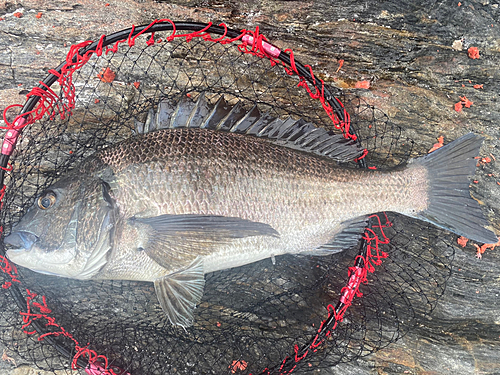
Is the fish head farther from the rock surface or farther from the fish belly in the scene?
the rock surface

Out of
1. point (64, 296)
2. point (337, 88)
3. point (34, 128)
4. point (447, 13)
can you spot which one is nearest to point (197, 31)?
point (337, 88)

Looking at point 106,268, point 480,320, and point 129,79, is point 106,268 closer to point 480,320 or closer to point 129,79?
point 129,79

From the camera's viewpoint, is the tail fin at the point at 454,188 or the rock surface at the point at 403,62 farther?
the rock surface at the point at 403,62

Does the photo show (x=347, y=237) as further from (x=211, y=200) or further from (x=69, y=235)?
(x=69, y=235)

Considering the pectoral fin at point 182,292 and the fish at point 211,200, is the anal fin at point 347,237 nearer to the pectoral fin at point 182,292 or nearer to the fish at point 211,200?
the fish at point 211,200

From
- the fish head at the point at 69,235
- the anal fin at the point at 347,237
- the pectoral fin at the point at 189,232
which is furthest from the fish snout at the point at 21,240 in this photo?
the anal fin at the point at 347,237

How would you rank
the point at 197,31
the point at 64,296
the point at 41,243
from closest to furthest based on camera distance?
1. the point at 41,243
2. the point at 197,31
3. the point at 64,296

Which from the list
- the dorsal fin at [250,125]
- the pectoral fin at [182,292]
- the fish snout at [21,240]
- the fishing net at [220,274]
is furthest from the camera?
the fishing net at [220,274]
